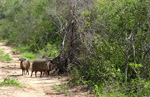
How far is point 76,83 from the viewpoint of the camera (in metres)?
8.30

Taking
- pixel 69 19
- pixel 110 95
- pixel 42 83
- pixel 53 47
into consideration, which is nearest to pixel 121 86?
pixel 110 95

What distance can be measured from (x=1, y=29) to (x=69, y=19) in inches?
1127

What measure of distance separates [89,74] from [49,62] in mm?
3206

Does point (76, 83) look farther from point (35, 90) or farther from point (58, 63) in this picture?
point (58, 63)

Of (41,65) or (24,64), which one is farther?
(24,64)

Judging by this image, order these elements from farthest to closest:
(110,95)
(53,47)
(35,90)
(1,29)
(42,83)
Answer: (1,29) < (53,47) < (42,83) < (35,90) < (110,95)

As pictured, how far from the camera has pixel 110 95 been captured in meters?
6.04

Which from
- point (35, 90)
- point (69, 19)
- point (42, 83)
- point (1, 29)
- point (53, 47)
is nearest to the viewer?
point (35, 90)

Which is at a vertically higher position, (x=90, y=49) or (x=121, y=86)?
(x=90, y=49)

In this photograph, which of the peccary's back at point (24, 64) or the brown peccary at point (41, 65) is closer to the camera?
the brown peccary at point (41, 65)

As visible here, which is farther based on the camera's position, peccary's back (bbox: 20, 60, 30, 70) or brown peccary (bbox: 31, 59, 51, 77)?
peccary's back (bbox: 20, 60, 30, 70)

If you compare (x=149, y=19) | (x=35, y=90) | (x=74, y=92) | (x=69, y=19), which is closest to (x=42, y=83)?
(x=35, y=90)


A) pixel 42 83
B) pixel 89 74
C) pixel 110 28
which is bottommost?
pixel 42 83

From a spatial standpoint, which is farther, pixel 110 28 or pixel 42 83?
pixel 42 83
